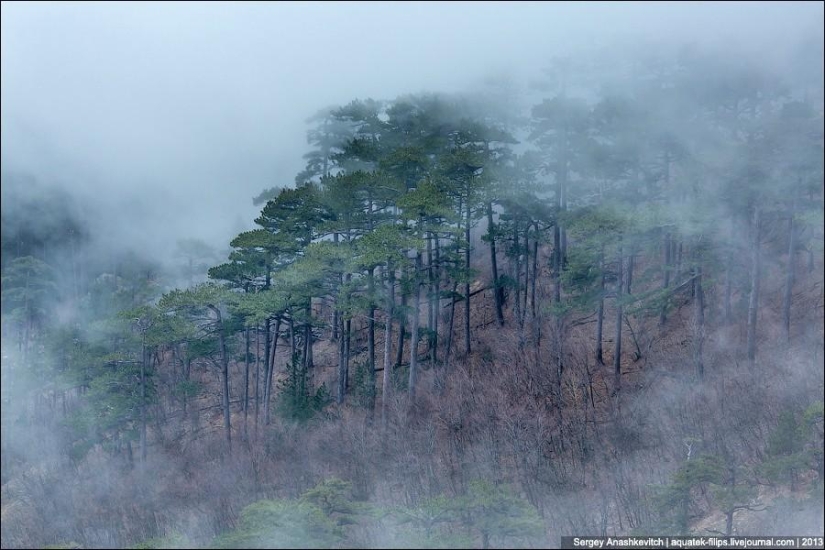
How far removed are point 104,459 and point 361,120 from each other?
53.3ft

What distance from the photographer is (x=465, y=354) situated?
1039 inches

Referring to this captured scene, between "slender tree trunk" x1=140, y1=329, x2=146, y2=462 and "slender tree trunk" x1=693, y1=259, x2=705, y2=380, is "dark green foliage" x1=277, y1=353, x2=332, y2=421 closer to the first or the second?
"slender tree trunk" x1=140, y1=329, x2=146, y2=462

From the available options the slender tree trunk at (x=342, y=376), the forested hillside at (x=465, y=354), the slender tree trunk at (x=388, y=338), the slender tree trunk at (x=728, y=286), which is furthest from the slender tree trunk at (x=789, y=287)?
the slender tree trunk at (x=342, y=376)

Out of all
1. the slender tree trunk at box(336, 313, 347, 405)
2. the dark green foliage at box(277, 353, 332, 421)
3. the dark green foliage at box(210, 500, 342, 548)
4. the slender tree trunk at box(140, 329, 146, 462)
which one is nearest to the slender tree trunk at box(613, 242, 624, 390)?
the slender tree trunk at box(336, 313, 347, 405)

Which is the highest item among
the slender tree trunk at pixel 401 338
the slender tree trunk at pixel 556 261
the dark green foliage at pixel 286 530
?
the slender tree trunk at pixel 556 261

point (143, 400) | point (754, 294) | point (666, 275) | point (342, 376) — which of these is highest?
point (666, 275)

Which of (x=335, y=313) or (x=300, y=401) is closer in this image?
(x=300, y=401)

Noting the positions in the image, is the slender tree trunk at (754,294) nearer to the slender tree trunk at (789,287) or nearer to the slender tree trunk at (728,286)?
the slender tree trunk at (728,286)

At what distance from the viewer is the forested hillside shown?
48.9 ft

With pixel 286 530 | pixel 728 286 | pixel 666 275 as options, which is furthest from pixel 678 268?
pixel 286 530

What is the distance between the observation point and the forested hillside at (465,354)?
1489 cm

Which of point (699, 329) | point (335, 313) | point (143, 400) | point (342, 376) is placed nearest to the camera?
point (699, 329)

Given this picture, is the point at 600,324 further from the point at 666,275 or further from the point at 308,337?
the point at 308,337

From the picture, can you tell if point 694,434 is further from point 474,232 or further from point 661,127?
point 474,232
